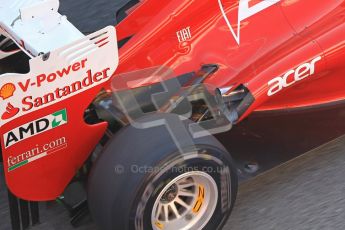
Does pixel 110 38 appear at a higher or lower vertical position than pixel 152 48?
higher

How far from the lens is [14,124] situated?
7.91ft

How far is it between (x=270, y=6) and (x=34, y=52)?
50.0 inches

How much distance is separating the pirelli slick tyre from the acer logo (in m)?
0.44

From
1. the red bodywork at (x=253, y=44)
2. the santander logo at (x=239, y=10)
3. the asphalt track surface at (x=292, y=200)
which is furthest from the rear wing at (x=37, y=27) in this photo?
the asphalt track surface at (x=292, y=200)

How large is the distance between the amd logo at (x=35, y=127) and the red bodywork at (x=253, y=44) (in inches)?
21.4

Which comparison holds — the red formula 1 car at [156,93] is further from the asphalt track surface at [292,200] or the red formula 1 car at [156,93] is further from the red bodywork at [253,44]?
the asphalt track surface at [292,200]

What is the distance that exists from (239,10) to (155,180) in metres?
1.14

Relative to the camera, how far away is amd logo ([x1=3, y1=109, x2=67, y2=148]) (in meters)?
2.43

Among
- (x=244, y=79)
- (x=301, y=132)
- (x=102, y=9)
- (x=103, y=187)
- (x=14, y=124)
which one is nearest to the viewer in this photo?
(x=14, y=124)

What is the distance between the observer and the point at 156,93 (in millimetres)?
2904

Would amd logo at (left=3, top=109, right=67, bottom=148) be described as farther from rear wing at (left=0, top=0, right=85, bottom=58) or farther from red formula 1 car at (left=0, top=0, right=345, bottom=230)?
rear wing at (left=0, top=0, right=85, bottom=58)

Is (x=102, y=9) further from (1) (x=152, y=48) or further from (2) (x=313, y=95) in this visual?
(2) (x=313, y=95)

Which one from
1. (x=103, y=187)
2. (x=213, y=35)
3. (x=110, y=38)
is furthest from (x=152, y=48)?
(x=103, y=187)

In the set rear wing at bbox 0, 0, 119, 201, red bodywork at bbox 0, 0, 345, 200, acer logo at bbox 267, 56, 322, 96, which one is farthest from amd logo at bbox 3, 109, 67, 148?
acer logo at bbox 267, 56, 322, 96
